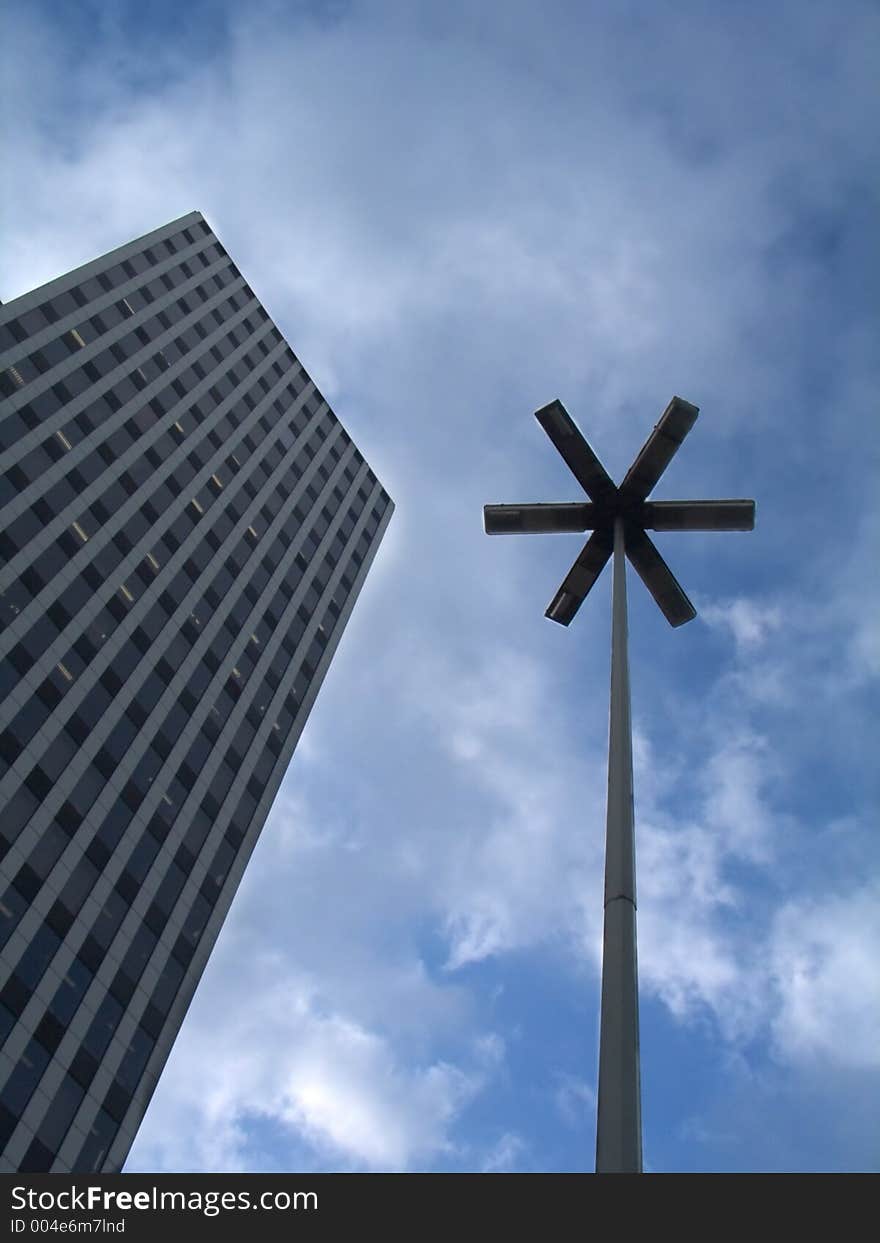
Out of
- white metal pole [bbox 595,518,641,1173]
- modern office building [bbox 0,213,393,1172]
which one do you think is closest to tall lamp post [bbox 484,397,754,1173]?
white metal pole [bbox 595,518,641,1173]

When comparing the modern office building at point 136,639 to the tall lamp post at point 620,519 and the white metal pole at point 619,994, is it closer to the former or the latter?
the tall lamp post at point 620,519

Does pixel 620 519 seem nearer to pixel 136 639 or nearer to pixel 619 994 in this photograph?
pixel 619 994

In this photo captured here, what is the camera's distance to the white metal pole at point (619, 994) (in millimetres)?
7504

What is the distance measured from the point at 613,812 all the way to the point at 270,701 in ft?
196

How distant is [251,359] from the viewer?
8725cm

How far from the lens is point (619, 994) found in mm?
8258

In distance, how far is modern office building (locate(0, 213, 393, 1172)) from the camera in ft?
144

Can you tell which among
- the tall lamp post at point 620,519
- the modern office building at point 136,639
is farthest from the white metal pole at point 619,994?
the modern office building at point 136,639

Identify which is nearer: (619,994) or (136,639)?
(619,994)

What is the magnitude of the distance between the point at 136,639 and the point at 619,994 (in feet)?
179

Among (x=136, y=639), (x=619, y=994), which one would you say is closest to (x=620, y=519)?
(x=619, y=994)
